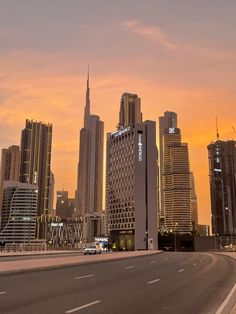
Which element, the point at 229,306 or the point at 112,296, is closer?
the point at 229,306

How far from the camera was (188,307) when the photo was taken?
13.5 meters

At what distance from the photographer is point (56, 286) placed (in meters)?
18.9

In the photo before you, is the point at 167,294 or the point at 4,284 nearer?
the point at 167,294

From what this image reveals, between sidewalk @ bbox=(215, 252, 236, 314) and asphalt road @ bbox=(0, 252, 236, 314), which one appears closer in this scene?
sidewalk @ bbox=(215, 252, 236, 314)

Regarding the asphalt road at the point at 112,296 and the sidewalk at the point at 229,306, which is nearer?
the sidewalk at the point at 229,306

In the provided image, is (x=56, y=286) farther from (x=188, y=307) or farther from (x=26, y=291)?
(x=188, y=307)

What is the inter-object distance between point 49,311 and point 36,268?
16.7 metres

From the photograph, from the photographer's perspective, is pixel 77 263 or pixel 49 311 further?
pixel 77 263

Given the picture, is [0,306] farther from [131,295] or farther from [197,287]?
[197,287]

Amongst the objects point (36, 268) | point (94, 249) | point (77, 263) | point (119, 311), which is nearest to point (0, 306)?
point (119, 311)

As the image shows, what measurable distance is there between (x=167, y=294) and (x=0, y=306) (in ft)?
21.7

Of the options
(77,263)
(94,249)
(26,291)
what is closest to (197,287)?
(26,291)

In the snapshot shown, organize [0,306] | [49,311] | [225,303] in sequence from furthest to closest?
[225,303] → [0,306] → [49,311]

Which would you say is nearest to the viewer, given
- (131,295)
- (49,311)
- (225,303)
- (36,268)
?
(49,311)
